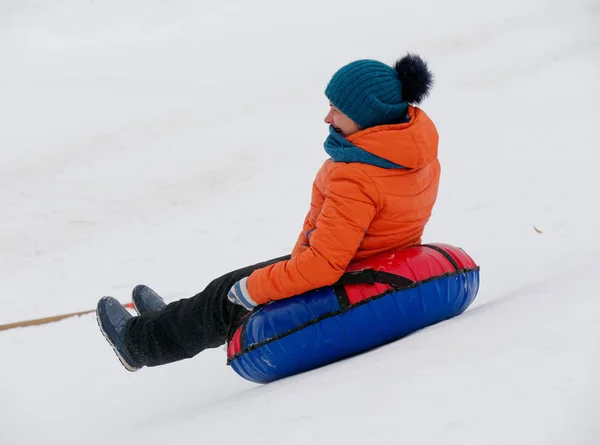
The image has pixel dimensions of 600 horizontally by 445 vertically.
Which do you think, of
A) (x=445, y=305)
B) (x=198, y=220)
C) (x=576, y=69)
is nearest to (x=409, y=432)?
(x=445, y=305)

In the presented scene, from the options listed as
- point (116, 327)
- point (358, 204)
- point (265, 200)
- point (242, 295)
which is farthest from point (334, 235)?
point (265, 200)

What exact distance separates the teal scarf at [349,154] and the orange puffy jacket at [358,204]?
0.04ft

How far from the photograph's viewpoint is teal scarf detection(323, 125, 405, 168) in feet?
6.29

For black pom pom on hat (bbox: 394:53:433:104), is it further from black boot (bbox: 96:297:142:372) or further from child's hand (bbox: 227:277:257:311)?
black boot (bbox: 96:297:142:372)

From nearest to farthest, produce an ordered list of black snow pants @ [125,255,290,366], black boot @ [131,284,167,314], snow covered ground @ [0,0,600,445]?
1. snow covered ground @ [0,0,600,445]
2. black snow pants @ [125,255,290,366]
3. black boot @ [131,284,167,314]

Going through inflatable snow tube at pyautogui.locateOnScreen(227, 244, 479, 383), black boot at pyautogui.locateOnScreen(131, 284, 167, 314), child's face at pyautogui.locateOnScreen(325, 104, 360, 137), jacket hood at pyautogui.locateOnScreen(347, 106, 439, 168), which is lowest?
inflatable snow tube at pyautogui.locateOnScreen(227, 244, 479, 383)

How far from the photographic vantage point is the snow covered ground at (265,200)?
1486mm

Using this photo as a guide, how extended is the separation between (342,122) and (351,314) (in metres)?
0.58

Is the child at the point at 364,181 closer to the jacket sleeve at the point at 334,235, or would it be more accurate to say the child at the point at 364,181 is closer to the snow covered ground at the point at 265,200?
the jacket sleeve at the point at 334,235

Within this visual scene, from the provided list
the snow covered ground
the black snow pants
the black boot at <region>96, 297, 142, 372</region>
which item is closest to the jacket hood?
the snow covered ground

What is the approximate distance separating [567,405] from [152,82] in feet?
15.4

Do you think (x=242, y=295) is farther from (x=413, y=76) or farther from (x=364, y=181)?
(x=413, y=76)

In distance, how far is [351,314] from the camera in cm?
198

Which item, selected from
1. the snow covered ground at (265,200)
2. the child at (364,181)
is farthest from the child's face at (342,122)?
the snow covered ground at (265,200)
